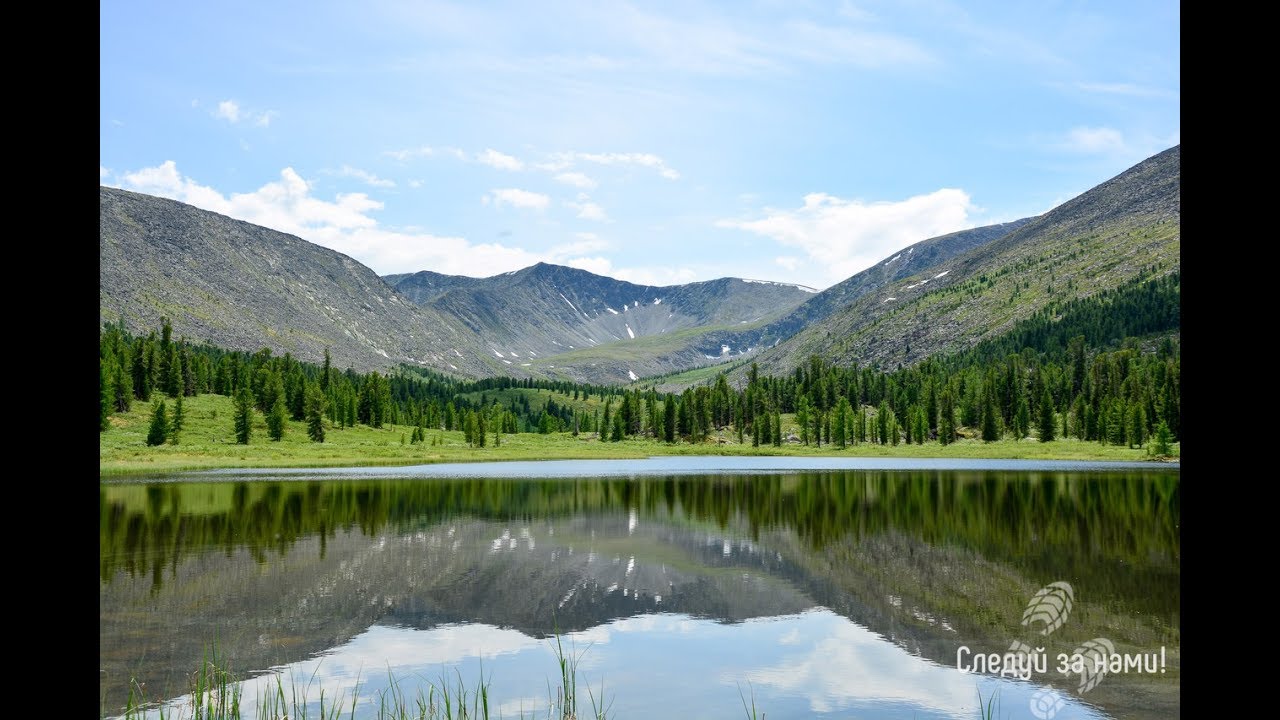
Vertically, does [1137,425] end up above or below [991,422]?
above

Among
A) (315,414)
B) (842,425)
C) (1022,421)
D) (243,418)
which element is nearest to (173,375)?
(243,418)

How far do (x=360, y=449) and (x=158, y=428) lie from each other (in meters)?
31.3

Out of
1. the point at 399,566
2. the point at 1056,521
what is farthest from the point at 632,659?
the point at 1056,521

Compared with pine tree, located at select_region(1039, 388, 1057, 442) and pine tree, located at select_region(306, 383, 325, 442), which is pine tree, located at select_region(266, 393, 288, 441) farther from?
pine tree, located at select_region(1039, 388, 1057, 442)

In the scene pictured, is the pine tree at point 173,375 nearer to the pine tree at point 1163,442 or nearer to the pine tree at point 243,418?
the pine tree at point 243,418

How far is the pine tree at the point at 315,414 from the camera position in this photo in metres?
148

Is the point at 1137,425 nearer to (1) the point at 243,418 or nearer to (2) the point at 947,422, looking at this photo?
(2) the point at 947,422

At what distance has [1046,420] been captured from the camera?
165625 mm

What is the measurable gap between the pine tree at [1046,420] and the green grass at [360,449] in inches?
99.4

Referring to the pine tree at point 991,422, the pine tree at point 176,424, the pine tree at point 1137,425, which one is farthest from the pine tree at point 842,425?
the pine tree at point 176,424
